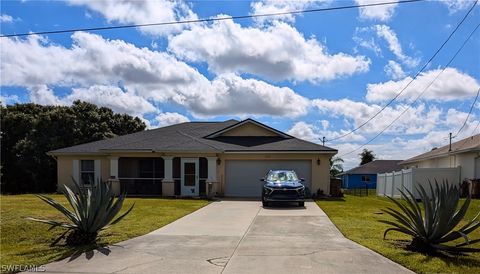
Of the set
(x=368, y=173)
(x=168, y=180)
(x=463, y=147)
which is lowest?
(x=368, y=173)

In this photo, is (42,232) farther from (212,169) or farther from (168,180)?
(212,169)

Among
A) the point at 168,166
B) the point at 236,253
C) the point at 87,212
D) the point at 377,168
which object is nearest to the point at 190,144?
the point at 168,166

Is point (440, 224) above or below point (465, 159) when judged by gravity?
below

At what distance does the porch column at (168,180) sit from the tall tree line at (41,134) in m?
13.3

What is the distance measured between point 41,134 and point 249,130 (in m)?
18.1

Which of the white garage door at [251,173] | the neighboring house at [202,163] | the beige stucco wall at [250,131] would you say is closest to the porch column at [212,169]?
the neighboring house at [202,163]

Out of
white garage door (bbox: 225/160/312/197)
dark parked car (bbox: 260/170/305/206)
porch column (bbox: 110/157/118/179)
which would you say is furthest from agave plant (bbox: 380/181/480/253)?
porch column (bbox: 110/157/118/179)

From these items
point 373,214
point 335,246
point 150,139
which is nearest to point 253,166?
point 150,139

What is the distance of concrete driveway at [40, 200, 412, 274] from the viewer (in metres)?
7.86

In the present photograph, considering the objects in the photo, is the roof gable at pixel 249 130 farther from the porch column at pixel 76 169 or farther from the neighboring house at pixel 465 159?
the neighboring house at pixel 465 159

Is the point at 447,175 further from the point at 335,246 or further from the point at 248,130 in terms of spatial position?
the point at 335,246

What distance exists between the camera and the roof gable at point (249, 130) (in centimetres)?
2912

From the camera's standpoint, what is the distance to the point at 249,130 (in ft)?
96.4

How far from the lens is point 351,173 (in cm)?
6544
